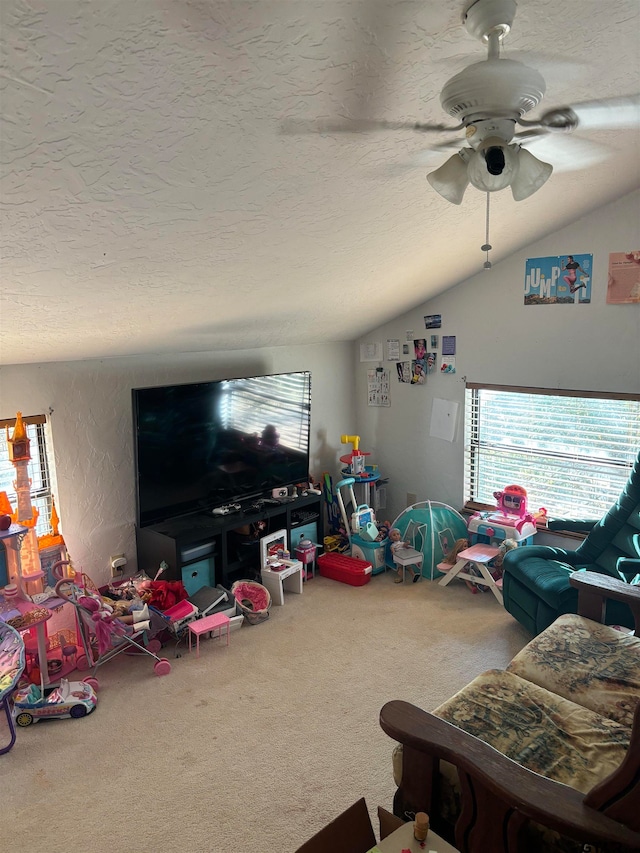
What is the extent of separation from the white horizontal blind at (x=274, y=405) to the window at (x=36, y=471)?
107 centimetres

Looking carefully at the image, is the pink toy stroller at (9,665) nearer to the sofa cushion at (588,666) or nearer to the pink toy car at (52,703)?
the pink toy car at (52,703)

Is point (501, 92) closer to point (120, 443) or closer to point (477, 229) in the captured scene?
point (477, 229)

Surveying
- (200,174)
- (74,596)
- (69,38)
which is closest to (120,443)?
(74,596)

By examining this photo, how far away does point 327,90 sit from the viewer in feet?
5.62

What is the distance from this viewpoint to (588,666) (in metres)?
2.27

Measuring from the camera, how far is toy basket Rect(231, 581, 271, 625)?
3.67m

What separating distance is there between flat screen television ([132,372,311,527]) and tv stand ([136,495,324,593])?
101 mm

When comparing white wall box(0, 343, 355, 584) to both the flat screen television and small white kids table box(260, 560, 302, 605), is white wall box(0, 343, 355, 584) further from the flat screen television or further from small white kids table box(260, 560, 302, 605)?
small white kids table box(260, 560, 302, 605)

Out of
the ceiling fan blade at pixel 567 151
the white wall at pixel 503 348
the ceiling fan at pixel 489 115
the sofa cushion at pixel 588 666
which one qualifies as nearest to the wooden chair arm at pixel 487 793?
the sofa cushion at pixel 588 666

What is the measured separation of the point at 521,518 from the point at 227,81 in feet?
10.9

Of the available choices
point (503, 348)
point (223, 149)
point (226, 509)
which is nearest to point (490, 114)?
point (223, 149)

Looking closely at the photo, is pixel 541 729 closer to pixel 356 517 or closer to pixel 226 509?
pixel 226 509

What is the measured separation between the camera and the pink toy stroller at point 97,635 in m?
3.05

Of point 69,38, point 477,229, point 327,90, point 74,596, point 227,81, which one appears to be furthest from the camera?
point 477,229
